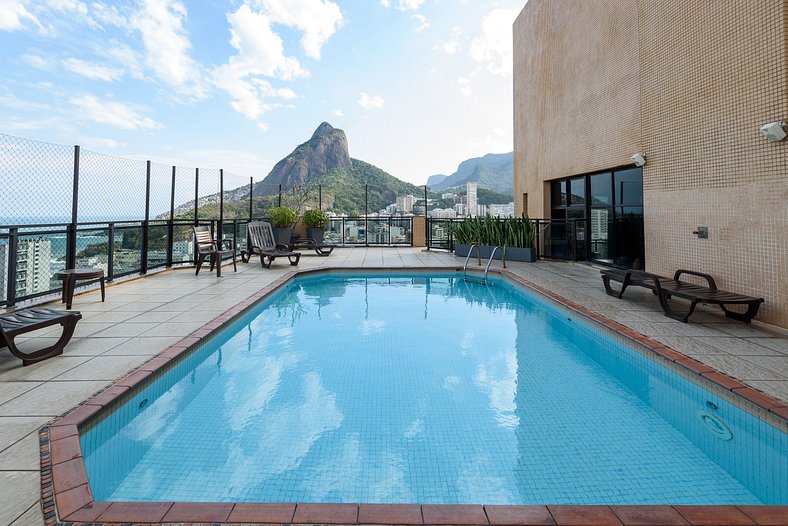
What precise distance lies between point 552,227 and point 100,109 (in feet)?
55.3

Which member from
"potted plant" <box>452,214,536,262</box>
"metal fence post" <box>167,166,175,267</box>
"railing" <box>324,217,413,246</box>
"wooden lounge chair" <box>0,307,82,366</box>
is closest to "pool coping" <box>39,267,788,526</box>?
"wooden lounge chair" <box>0,307,82,366</box>

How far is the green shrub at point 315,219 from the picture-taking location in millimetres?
12438

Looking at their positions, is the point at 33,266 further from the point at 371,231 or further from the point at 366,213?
the point at 366,213

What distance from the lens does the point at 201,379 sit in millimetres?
3096

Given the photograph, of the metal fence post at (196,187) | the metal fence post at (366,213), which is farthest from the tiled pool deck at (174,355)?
the metal fence post at (366,213)

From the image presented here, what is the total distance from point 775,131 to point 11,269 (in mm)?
8042

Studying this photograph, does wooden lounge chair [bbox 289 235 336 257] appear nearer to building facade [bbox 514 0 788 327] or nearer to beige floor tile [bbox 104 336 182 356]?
building facade [bbox 514 0 788 327]

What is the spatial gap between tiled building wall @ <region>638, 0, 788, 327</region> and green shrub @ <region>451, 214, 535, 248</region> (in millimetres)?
3648

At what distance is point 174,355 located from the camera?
10.1ft

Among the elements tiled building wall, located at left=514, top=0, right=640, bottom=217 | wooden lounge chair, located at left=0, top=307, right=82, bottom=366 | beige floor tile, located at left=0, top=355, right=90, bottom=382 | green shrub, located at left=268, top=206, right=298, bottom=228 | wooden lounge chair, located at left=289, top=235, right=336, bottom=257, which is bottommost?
beige floor tile, located at left=0, top=355, right=90, bottom=382

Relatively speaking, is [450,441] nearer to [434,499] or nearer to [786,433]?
[434,499]

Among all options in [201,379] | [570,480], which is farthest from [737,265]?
[201,379]

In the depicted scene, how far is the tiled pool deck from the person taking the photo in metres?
1.47

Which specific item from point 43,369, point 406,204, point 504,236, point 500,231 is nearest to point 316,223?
point 406,204
